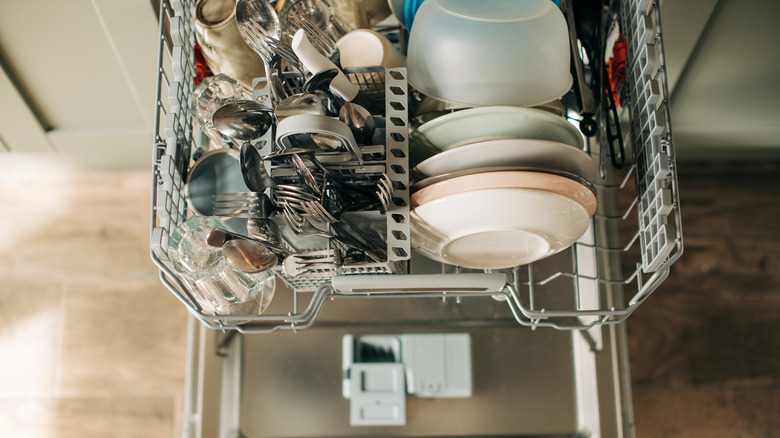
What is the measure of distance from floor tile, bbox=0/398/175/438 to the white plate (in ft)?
2.90

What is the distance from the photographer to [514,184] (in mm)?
518

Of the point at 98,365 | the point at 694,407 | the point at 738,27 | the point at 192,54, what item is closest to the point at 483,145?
the point at 192,54

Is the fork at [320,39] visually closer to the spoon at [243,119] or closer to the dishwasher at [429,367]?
the spoon at [243,119]

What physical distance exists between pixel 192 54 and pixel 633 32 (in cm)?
52

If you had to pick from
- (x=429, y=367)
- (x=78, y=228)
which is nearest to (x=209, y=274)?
(x=429, y=367)

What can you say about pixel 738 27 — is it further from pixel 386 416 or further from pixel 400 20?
pixel 386 416

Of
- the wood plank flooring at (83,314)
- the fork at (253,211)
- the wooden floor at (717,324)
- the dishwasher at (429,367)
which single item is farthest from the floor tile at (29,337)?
the wooden floor at (717,324)

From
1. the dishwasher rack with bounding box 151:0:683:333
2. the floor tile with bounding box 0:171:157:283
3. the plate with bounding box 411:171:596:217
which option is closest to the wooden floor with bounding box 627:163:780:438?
the dishwasher rack with bounding box 151:0:683:333

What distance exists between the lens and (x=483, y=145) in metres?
0.53

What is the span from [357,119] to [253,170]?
11cm

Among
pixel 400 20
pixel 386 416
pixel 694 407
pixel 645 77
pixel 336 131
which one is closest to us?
pixel 336 131

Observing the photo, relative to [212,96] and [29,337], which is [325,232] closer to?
[212,96]

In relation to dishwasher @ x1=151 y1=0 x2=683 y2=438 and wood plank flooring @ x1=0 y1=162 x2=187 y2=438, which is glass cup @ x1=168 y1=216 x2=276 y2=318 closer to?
→ dishwasher @ x1=151 y1=0 x2=683 y2=438

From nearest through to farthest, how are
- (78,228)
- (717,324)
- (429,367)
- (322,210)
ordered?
1. (322,210)
2. (429,367)
3. (717,324)
4. (78,228)
